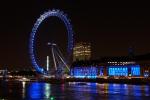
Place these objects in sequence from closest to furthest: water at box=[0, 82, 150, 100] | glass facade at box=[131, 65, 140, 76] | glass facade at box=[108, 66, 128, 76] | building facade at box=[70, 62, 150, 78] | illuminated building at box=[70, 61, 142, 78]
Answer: water at box=[0, 82, 150, 100], building facade at box=[70, 62, 150, 78], glass facade at box=[131, 65, 140, 76], illuminated building at box=[70, 61, 142, 78], glass facade at box=[108, 66, 128, 76]

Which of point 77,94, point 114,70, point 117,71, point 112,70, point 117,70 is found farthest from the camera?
point 112,70

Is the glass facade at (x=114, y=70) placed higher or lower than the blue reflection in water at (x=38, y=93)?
higher

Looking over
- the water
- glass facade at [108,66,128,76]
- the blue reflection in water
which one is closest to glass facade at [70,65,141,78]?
glass facade at [108,66,128,76]

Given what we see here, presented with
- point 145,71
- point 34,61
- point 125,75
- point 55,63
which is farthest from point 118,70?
point 34,61

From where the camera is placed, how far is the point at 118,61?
597 feet

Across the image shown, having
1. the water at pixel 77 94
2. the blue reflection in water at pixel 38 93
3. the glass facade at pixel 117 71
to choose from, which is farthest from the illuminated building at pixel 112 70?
the water at pixel 77 94

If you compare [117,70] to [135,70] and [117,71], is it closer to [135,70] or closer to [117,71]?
[117,71]

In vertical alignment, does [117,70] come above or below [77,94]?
above

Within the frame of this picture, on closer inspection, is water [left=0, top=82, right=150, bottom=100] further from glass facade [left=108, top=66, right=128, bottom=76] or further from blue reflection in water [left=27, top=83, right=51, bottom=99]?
glass facade [left=108, top=66, right=128, bottom=76]

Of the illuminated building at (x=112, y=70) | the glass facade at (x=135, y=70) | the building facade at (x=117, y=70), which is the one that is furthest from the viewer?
the illuminated building at (x=112, y=70)

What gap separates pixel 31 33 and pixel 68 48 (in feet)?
30.6

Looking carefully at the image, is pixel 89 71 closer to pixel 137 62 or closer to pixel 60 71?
pixel 137 62

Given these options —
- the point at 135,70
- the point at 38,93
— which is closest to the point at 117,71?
the point at 135,70

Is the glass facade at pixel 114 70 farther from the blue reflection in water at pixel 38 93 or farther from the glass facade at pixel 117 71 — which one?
the blue reflection in water at pixel 38 93
